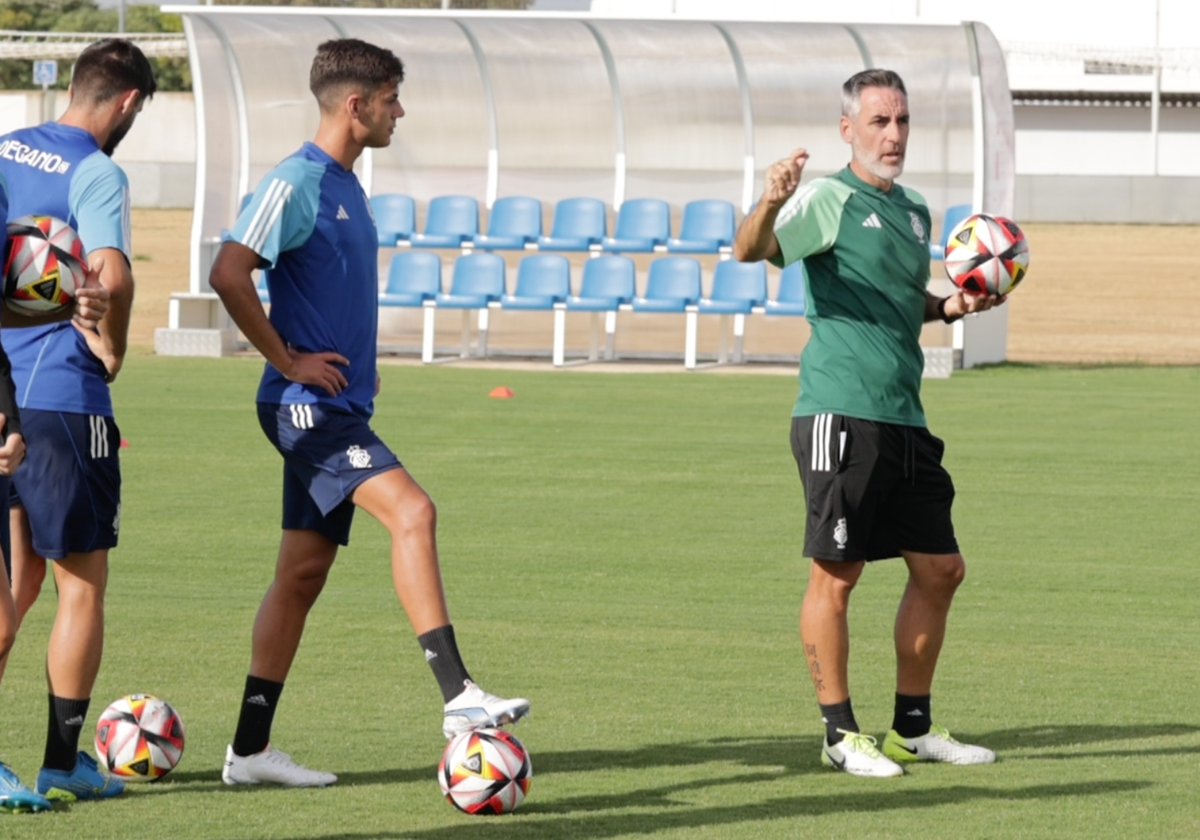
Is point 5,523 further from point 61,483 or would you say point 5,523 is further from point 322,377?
point 322,377

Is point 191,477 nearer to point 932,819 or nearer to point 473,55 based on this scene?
point 932,819

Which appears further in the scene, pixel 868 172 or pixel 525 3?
pixel 525 3

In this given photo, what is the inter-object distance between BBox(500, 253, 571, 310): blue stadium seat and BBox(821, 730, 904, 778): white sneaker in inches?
610

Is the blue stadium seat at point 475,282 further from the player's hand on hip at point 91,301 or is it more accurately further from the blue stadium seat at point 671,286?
the player's hand on hip at point 91,301

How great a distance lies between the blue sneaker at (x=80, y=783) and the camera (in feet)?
18.0

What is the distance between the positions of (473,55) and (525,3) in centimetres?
5376

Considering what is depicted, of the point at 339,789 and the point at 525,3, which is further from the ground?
the point at 525,3

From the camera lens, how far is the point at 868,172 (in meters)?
6.26

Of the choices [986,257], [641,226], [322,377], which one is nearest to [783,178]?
[986,257]

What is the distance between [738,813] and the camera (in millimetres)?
5496

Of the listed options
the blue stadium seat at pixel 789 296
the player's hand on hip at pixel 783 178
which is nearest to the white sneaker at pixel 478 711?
the player's hand on hip at pixel 783 178

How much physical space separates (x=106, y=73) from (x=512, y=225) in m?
17.1

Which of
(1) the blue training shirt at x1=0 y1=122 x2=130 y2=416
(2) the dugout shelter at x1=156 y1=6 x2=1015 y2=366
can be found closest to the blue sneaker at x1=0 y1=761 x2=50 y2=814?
(1) the blue training shirt at x1=0 y1=122 x2=130 y2=416

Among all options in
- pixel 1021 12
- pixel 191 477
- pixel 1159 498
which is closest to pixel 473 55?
pixel 191 477
